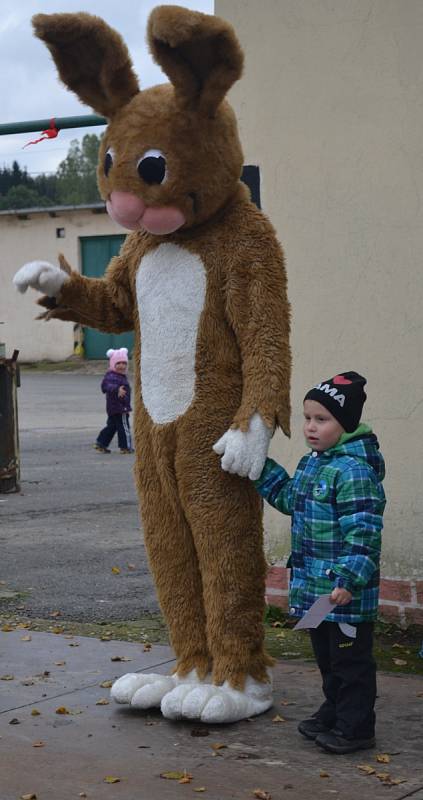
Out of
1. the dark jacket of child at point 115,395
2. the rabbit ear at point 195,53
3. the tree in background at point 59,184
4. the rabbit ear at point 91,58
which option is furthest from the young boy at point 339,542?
the tree in background at point 59,184

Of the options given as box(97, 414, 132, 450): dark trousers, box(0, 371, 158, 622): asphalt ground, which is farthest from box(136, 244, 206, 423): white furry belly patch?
box(97, 414, 132, 450): dark trousers

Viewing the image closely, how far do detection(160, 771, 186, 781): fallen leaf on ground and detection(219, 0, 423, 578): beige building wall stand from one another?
2.39 metres

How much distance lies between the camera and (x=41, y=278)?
525cm

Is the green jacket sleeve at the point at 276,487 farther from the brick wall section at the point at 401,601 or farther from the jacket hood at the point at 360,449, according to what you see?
the brick wall section at the point at 401,601

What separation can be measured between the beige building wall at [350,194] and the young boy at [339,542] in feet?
5.68

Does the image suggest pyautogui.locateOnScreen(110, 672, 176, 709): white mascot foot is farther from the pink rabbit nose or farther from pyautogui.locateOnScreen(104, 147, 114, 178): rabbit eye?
pyautogui.locateOnScreen(104, 147, 114, 178): rabbit eye

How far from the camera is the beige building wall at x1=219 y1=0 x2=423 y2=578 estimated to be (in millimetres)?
6438

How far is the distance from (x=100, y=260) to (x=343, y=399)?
31.3m

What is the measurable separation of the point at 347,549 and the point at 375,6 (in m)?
3.21

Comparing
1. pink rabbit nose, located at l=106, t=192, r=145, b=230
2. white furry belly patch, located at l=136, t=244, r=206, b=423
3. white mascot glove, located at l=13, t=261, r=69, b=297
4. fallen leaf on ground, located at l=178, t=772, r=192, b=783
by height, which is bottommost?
fallen leaf on ground, located at l=178, t=772, r=192, b=783

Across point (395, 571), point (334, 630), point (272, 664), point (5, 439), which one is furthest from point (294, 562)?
point (5, 439)

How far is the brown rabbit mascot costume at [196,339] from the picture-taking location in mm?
4906

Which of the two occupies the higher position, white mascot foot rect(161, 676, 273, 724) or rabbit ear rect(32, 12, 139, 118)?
rabbit ear rect(32, 12, 139, 118)

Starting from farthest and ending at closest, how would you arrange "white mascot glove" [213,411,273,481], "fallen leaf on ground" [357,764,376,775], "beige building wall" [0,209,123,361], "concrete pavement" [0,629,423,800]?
"beige building wall" [0,209,123,361]
"white mascot glove" [213,411,273,481]
"fallen leaf on ground" [357,764,376,775]
"concrete pavement" [0,629,423,800]
